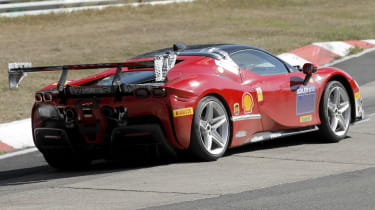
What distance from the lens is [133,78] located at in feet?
26.2

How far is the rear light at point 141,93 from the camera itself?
7.25 metres

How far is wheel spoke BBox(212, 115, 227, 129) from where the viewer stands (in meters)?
7.67

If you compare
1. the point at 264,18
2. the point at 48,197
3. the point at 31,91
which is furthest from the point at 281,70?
the point at 264,18

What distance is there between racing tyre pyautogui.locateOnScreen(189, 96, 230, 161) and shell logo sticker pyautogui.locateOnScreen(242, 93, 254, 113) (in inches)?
11.6

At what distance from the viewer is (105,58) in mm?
17344

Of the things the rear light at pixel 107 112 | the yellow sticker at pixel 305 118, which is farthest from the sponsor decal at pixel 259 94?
the rear light at pixel 107 112

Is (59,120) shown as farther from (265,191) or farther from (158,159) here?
(265,191)

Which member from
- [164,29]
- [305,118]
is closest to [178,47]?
[305,118]

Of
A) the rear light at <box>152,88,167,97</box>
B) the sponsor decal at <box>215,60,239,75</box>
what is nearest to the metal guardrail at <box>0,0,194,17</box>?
the sponsor decal at <box>215,60,239,75</box>

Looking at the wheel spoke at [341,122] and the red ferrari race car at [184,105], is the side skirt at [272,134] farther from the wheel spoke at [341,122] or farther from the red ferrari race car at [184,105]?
the wheel spoke at [341,122]

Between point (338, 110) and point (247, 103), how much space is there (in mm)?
1508

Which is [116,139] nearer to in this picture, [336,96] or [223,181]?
[223,181]

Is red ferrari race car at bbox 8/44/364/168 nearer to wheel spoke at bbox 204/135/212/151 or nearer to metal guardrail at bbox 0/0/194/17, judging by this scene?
wheel spoke at bbox 204/135/212/151

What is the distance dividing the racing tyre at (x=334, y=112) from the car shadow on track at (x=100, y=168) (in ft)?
0.59
